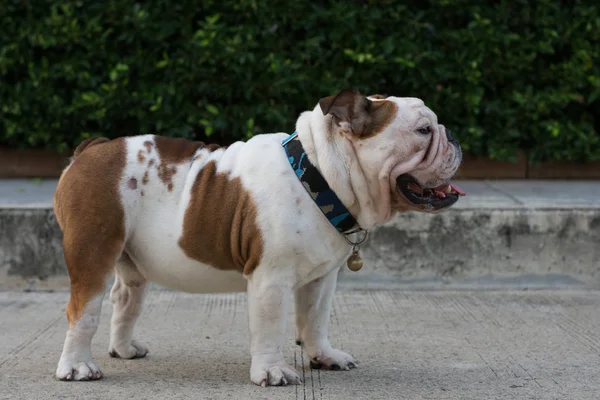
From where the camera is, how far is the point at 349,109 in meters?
3.91

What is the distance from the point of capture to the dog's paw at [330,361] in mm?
4332

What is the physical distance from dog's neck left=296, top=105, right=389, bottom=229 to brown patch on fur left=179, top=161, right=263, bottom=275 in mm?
334

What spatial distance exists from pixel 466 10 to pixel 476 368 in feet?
13.6

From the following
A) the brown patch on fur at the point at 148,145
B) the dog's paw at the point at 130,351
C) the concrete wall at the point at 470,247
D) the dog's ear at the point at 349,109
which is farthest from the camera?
the concrete wall at the point at 470,247

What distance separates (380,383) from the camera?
4.10m

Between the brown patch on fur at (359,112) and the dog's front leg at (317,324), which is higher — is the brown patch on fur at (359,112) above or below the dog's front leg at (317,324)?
above

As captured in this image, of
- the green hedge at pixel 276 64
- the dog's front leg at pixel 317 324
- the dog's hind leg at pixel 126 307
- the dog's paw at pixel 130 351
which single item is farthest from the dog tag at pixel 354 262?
the green hedge at pixel 276 64

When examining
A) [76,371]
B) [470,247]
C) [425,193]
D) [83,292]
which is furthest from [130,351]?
[470,247]

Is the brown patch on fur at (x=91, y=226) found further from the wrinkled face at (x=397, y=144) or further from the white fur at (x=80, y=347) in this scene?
the wrinkled face at (x=397, y=144)

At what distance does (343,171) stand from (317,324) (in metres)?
0.76

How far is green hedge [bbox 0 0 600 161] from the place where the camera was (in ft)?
24.7

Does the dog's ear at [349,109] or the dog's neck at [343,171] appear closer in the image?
the dog's ear at [349,109]

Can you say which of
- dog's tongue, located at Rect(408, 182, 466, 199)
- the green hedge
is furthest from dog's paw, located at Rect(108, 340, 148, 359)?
the green hedge

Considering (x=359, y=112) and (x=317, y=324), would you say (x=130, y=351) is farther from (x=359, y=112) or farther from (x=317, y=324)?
(x=359, y=112)
